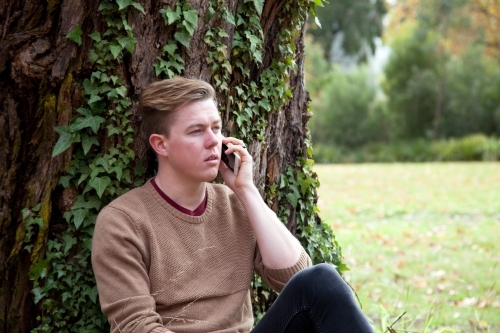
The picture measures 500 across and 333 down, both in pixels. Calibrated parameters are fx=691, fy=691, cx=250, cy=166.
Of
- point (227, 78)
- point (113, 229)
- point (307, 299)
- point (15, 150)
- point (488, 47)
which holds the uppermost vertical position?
point (488, 47)

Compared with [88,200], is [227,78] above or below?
above

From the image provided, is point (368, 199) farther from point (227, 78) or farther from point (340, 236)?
point (227, 78)

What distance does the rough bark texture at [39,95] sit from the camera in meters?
3.16

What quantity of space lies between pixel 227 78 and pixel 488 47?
82.9 feet

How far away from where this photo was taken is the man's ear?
9.75ft

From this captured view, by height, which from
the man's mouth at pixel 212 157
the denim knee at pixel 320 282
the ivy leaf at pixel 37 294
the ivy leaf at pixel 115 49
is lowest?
the ivy leaf at pixel 37 294

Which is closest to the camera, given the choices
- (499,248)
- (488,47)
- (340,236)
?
(499,248)

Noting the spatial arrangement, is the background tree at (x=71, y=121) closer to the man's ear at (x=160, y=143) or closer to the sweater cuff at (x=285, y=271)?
the man's ear at (x=160, y=143)

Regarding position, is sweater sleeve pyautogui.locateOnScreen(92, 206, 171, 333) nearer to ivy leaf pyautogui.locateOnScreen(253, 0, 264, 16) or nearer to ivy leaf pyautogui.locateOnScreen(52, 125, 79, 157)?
ivy leaf pyautogui.locateOnScreen(52, 125, 79, 157)

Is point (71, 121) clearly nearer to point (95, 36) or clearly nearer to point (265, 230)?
point (95, 36)

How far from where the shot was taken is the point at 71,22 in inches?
124

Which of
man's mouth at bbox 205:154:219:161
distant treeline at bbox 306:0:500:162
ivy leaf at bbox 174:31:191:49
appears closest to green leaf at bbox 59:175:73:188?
man's mouth at bbox 205:154:219:161

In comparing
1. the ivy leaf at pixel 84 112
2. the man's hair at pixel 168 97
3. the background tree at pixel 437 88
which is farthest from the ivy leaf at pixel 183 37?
the background tree at pixel 437 88

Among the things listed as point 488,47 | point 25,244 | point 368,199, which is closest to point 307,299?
point 25,244
